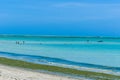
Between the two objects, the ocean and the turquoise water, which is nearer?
the ocean

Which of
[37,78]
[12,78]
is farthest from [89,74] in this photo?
[12,78]

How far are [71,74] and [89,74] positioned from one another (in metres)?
1.12

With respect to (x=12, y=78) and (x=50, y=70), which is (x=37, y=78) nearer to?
(x=12, y=78)

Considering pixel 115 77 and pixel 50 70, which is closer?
pixel 115 77

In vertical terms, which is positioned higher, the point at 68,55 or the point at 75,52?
the point at 75,52

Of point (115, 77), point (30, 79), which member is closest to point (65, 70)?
point (115, 77)

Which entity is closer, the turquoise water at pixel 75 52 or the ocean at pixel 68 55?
the ocean at pixel 68 55

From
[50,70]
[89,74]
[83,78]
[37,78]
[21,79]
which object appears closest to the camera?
[21,79]

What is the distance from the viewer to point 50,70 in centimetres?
2491

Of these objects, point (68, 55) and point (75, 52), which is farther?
point (75, 52)

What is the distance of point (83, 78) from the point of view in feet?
69.9

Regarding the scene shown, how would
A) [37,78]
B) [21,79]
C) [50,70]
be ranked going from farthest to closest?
[50,70], [37,78], [21,79]

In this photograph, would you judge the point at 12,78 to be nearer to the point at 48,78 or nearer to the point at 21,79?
the point at 21,79

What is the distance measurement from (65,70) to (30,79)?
6.25 metres
